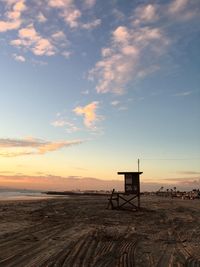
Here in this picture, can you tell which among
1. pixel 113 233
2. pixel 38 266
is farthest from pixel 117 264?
pixel 113 233

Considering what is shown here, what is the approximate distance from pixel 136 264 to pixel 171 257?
1.65 meters

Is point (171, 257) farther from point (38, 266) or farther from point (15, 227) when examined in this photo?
point (15, 227)

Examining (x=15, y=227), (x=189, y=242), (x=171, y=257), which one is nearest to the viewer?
(x=171, y=257)

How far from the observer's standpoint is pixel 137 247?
12867mm

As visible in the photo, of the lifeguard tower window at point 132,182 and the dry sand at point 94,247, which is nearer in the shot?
the dry sand at point 94,247

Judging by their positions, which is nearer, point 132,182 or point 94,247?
point 94,247

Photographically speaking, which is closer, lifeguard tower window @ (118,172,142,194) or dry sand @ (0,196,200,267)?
dry sand @ (0,196,200,267)

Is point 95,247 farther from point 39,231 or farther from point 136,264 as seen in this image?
point 39,231

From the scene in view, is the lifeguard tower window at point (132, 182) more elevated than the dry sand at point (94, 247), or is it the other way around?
the lifeguard tower window at point (132, 182)

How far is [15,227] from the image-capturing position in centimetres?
1792

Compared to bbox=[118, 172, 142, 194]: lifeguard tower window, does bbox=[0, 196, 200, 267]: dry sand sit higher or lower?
lower

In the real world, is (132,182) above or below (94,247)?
above

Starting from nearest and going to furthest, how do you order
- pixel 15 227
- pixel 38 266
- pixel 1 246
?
pixel 38 266, pixel 1 246, pixel 15 227

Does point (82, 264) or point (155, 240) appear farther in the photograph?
point (155, 240)
